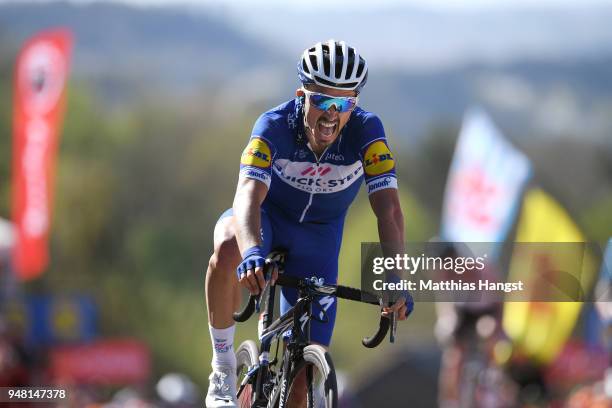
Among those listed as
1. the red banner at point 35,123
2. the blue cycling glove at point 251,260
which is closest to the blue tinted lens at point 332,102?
the blue cycling glove at point 251,260

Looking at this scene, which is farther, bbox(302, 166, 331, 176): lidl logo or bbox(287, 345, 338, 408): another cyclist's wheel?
bbox(302, 166, 331, 176): lidl logo

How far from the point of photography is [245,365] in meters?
9.79

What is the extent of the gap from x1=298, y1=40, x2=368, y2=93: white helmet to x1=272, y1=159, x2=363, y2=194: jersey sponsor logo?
0.60m

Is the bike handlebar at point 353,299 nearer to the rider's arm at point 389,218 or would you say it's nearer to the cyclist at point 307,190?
the cyclist at point 307,190

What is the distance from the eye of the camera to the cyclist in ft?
29.0

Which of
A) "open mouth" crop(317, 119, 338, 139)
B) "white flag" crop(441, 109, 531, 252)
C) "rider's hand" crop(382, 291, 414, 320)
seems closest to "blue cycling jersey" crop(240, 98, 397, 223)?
"open mouth" crop(317, 119, 338, 139)

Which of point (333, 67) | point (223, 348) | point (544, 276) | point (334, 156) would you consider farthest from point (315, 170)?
point (544, 276)

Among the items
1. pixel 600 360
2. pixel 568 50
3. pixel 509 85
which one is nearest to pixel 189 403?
pixel 600 360

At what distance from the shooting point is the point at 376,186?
8.99 m

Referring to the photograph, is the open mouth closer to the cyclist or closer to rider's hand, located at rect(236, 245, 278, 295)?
the cyclist

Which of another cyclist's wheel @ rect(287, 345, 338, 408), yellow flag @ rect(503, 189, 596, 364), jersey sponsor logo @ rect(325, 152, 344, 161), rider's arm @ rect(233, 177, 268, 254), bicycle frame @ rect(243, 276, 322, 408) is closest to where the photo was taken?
another cyclist's wheel @ rect(287, 345, 338, 408)

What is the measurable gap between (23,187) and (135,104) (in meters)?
69.9

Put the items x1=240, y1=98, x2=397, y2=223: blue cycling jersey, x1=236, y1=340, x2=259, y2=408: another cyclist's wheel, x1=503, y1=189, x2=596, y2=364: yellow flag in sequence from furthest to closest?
x1=503, y1=189, x2=596, y2=364: yellow flag
x1=236, y1=340, x2=259, y2=408: another cyclist's wheel
x1=240, y1=98, x2=397, y2=223: blue cycling jersey

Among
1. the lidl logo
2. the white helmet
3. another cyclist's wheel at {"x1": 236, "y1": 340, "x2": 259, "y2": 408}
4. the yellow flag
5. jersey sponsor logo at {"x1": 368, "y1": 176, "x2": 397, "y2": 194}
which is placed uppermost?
the white helmet
